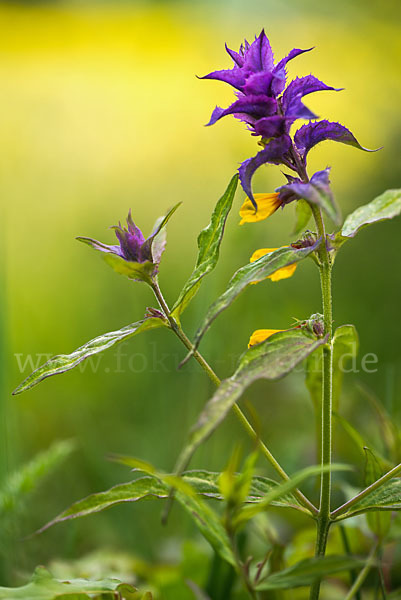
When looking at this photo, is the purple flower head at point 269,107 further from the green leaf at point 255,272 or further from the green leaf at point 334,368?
the green leaf at point 334,368

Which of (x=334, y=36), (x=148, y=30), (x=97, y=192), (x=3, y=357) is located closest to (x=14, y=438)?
(x=3, y=357)

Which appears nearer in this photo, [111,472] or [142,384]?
[111,472]

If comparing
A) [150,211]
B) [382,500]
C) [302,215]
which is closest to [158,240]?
[302,215]

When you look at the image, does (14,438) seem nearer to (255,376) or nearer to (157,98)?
(255,376)

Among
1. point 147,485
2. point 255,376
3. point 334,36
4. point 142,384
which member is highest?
point 334,36

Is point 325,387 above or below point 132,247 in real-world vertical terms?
below

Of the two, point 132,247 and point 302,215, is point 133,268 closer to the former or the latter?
point 132,247
